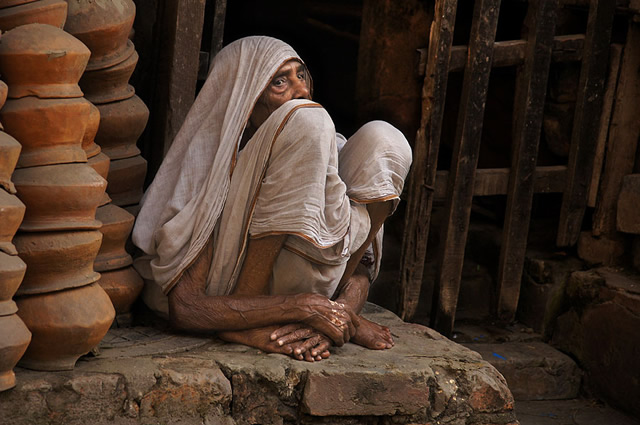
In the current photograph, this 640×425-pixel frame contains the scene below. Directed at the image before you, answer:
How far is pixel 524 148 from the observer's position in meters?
4.75

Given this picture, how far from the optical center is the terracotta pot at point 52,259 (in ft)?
9.83

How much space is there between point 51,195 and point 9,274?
336 millimetres

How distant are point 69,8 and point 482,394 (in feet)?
7.04

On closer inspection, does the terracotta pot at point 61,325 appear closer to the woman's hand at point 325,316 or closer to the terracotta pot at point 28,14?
the woman's hand at point 325,316

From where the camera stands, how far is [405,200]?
5.04m

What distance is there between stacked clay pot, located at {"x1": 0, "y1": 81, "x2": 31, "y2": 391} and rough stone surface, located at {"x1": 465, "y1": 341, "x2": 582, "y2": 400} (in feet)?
8.51

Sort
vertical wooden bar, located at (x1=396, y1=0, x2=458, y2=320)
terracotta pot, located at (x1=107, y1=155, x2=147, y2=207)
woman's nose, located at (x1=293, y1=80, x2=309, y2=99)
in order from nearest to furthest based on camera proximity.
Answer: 1. woman's nose, located at (x1=293, y1=80, x2=309, y2=99)
2. terracotta pot, located at (x1=107, y1=155, x2=147, y2=207)
3. vertical wooden bar, located at (x1=396, y1=0, x2=458, y2=320)

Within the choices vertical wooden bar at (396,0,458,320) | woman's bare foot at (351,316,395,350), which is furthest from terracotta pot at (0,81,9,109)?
vertical wooden bar at (396,0,458,320)

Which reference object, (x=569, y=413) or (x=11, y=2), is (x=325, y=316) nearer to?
(x=11, y=2)

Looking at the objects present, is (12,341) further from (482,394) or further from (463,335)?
(463,335)

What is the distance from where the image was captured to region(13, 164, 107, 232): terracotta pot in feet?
9.89

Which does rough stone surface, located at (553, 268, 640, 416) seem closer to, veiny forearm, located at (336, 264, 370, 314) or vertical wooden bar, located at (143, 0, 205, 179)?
veiny forearm, located at (336, 264, 370, 314)

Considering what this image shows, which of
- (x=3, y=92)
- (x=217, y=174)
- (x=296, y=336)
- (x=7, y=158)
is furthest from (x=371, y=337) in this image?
(x=3, y=92)

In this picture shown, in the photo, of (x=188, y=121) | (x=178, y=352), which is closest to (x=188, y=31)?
(x=188, y=121)
